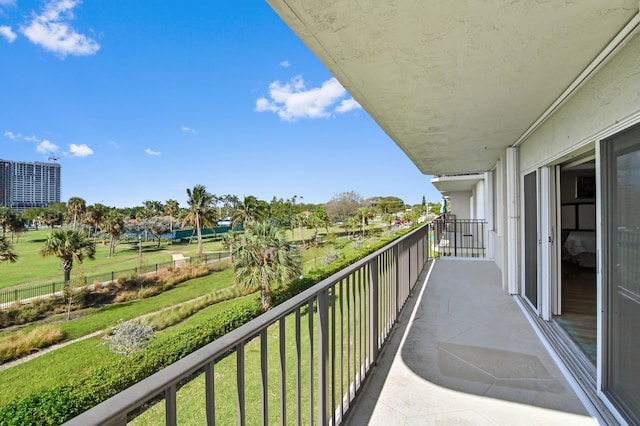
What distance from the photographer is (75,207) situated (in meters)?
37.6

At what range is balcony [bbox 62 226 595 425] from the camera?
2.87 feet

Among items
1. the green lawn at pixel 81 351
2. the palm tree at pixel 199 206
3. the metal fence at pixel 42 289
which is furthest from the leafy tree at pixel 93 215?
the green lawn at pixel 81 351

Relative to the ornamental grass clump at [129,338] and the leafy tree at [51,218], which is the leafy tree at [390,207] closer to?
the leafy tree at [51,218]

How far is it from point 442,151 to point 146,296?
2050 centimetres

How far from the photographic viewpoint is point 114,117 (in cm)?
5656

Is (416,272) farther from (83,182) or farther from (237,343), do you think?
(83,182)

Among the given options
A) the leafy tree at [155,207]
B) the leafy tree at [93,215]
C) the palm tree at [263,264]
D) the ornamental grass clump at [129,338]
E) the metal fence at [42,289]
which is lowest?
the metal fence at [42,289]

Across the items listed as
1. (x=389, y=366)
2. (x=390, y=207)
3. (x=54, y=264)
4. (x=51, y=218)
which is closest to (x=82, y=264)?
(x=54, y=264)

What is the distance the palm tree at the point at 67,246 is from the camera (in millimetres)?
17688

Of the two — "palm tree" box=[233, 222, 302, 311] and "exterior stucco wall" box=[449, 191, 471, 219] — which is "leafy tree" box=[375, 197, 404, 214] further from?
"palm tree" box=[233, 222, 302, 311]

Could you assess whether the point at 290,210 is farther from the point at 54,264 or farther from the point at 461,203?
the point at 461,203

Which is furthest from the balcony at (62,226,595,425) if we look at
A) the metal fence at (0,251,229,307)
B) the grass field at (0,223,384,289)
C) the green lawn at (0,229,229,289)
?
the green lawn at (0,229,229,289)

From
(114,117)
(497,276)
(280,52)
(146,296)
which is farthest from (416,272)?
(114,117)

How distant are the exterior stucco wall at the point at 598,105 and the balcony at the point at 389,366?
1.79 meters
